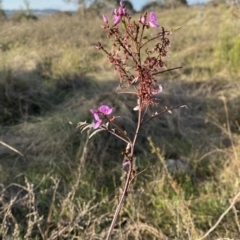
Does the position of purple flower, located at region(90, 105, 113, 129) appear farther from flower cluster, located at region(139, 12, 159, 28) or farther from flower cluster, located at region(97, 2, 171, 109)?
flower cluster, located at region(139, 12, 159, 28)

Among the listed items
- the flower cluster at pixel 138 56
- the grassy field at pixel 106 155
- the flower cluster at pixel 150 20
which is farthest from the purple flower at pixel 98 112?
the grassy field at pixel 106 155

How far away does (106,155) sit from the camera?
4051 millimetres

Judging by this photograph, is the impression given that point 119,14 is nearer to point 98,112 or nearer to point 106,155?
point 98,112

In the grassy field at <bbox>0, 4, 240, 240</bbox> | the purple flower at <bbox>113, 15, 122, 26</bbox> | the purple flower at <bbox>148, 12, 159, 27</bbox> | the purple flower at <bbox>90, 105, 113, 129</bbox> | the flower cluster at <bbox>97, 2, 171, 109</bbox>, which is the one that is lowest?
the grassy field at <bbox>0, 4, 240, 240</bbox>

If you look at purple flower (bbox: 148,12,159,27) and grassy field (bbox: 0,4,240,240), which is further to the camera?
grassy field (bbox: 0,4,240,240)

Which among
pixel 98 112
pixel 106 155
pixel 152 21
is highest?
pixel 152 21

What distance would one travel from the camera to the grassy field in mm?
2631

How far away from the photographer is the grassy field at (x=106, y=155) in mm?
2631

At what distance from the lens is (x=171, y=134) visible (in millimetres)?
4680

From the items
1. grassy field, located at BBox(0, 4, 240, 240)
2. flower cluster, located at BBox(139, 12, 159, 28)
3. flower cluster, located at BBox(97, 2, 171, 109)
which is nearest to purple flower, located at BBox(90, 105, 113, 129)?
flower cluster, located at BBox(97, 2, 171, 109)

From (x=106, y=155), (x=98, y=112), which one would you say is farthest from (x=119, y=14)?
(x=106, y=155)

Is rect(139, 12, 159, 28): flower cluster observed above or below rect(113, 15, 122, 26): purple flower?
below

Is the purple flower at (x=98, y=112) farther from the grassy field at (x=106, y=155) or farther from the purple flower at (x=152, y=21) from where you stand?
the grassy field at (x=106, y=155)

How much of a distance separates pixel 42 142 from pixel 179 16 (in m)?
15.9
